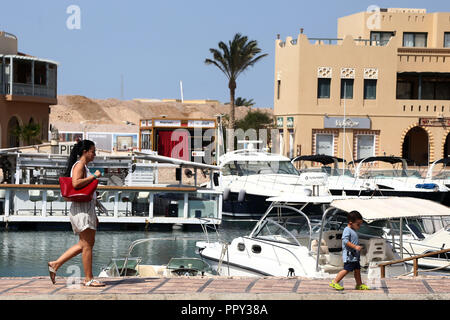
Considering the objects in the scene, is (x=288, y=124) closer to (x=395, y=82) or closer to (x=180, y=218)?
(x=395, y=82)

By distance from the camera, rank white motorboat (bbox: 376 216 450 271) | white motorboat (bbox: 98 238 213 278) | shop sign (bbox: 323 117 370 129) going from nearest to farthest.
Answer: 1. white motorboat (bbox: 98 238 213 278)
2. white motorboat (bbox: 376 216 450 271)
3. shop sign (bbox: 323 117 370 129)

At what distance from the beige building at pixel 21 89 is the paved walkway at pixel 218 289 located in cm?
3875

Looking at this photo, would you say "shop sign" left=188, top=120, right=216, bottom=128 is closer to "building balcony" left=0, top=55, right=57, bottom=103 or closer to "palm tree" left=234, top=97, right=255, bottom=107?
"building balcony" left=0, top=55, right=57, bottom=103

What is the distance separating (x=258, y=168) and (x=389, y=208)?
746 inches

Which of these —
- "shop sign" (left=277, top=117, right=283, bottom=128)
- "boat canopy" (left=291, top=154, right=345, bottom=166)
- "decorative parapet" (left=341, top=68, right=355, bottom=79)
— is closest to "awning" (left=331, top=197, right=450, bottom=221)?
Answer: "boat canopy" (left=291, top=154, right=345, bottom=166)

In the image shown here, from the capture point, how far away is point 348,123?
49906 millimetres

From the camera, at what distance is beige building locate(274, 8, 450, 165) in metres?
49.8

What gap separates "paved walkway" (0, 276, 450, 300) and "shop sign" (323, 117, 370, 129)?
3848 centimetres

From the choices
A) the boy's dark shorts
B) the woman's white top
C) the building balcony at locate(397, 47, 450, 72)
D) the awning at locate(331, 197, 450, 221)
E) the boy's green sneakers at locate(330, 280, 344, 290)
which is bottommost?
the boy's green sneakers at locate(330, 280, 344, 290)

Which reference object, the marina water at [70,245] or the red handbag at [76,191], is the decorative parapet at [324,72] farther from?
the red handbag at [76,191]

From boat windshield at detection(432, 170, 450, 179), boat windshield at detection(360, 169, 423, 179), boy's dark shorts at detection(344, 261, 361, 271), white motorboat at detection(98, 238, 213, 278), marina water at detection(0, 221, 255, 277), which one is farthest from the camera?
boat windshield at detection(432, 170, 450, 179)

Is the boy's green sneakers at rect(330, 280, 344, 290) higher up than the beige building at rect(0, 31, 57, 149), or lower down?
lower down

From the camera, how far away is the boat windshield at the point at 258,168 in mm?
35125
